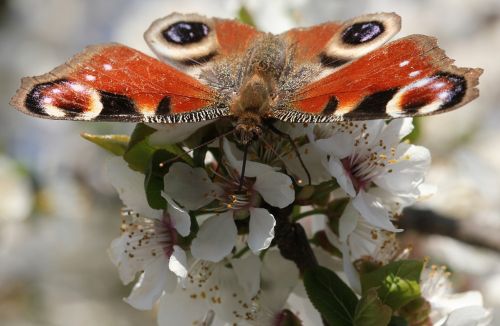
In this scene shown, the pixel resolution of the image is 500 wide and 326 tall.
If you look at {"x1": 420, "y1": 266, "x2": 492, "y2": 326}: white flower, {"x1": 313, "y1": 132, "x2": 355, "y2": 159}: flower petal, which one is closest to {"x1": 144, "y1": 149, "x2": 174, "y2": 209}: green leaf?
{"x1": 313, "y1": 132, "x2": 355, "y2": 159}: flower petal

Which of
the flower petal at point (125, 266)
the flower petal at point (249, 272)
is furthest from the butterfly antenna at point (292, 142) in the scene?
the flower petal at point (125, 266)

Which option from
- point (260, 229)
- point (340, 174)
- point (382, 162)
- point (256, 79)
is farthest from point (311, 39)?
point (260, 229)

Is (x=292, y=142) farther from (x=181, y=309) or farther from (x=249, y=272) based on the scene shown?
(x=181, y=309)

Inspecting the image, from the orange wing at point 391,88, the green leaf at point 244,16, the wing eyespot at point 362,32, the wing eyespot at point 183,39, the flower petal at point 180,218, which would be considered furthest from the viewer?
the green leaf at point 244,16

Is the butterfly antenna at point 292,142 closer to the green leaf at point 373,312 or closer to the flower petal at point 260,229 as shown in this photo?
the flower petal at point 260,229

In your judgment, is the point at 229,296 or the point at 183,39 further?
the point at 183,39

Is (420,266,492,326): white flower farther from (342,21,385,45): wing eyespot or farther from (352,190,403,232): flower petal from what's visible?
(342,21,385,45): wing eyespot
